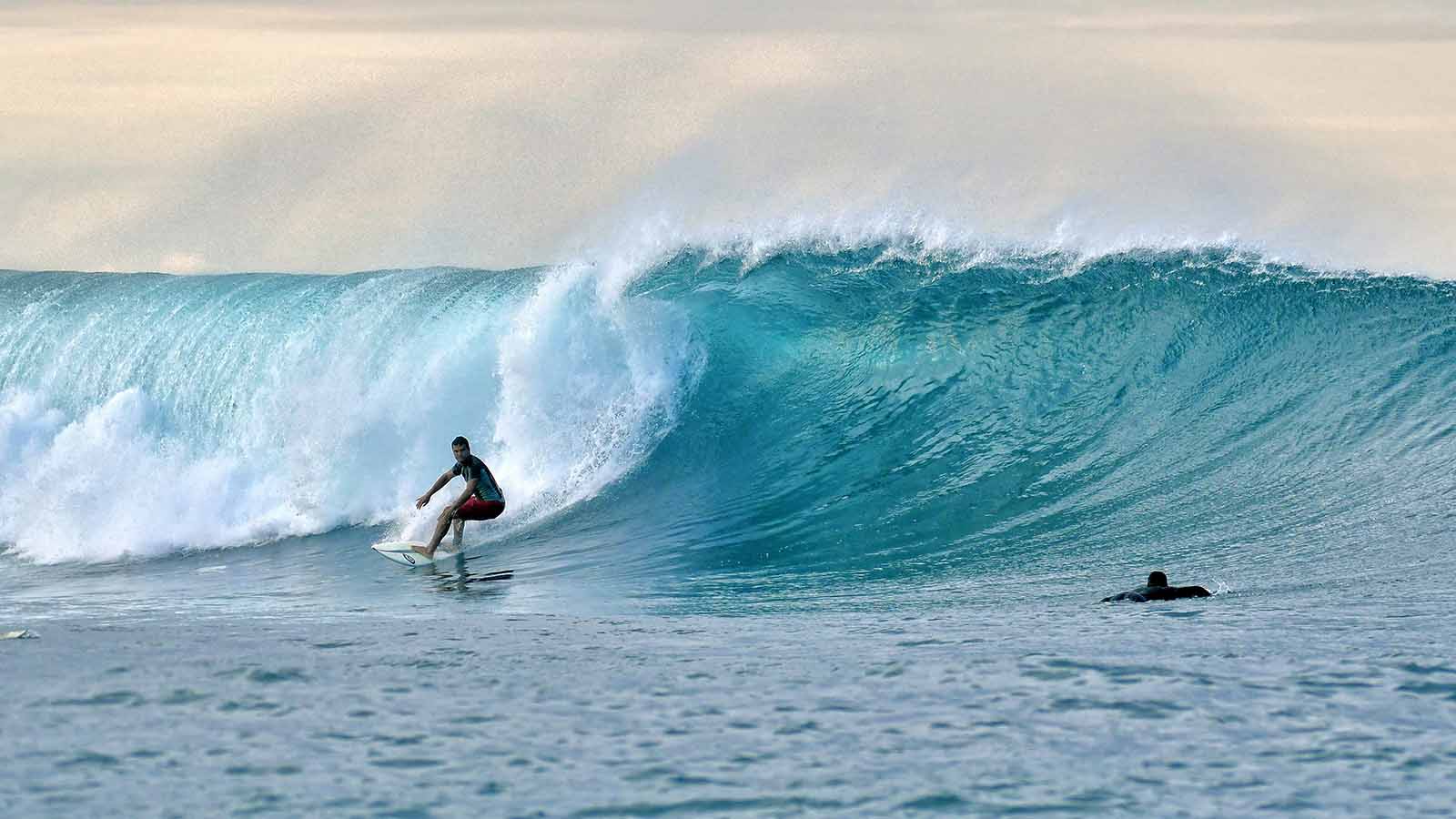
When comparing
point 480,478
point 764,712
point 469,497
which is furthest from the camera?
point 480,478

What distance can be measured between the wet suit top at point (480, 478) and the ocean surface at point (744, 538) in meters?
0.60

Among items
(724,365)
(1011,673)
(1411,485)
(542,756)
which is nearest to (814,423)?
(724,365)

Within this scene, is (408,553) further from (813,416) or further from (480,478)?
(813,416)

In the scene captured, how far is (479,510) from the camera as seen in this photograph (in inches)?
A: 511

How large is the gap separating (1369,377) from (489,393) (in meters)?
8.37

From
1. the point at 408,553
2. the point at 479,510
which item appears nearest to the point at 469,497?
the point at 479,510

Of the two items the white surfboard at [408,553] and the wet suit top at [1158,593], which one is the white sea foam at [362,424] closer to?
the white surfboard at [408,553]

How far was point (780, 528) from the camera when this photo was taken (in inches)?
501

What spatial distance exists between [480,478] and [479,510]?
10.8 inches

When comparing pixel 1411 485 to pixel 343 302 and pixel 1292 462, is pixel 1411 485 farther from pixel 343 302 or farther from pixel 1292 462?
pixel 343 302

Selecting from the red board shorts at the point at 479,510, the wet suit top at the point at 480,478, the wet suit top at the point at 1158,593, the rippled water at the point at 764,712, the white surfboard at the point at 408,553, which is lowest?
the rippled water at the point at 764,712

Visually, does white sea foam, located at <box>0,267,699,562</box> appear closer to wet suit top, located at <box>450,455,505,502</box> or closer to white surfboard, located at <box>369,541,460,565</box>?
wet suit top, located at <box>450,455,505,502</box>

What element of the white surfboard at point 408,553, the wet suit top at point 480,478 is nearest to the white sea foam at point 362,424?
the wet suit top at point 480,478

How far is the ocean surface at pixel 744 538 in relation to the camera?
5.70 metres
